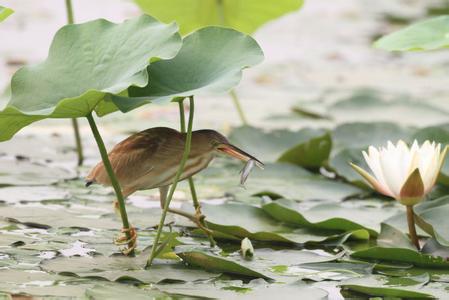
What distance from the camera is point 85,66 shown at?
2363mm

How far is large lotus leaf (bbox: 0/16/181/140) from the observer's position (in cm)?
225

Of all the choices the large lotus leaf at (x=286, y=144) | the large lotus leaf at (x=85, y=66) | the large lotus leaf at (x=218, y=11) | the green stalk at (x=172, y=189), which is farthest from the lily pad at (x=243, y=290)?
the large lotus leaf at (x=218, y=11)

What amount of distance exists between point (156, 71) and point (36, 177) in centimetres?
117

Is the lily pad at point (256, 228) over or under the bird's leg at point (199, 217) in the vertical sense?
under

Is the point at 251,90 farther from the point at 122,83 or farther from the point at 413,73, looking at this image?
the point at 122,83

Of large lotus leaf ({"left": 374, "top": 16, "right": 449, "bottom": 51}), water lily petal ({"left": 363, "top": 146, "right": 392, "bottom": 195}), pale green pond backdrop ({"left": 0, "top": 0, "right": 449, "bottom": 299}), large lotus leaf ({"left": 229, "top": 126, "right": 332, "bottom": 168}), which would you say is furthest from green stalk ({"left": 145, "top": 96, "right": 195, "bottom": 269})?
large lotus leaf ({"left": 229, "top": 126, "right": 332, "bottom": 168})

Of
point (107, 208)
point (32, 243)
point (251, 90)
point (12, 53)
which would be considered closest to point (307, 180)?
point (107, 208)

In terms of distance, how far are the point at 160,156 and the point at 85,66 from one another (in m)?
0.29

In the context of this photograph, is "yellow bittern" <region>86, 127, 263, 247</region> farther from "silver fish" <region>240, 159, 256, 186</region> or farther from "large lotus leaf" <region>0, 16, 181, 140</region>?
"large lotus leaf" <region>0, 16, 181, 140</region>

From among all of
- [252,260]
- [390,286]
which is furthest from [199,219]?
[390,286]

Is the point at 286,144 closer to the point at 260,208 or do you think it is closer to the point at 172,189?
the point at 260,208

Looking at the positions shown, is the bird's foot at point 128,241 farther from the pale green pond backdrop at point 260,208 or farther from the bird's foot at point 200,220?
the bird's foot at point 200,220

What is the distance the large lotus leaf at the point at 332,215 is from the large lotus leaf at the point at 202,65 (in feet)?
2.00

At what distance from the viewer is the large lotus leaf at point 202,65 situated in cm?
231
